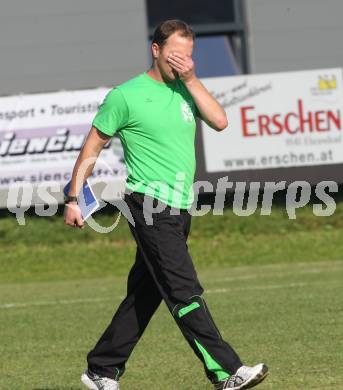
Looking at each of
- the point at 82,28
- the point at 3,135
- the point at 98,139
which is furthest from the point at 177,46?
the point at 82,28

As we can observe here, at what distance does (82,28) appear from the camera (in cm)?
2325

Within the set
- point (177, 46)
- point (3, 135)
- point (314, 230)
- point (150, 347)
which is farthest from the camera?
point (314, 230)

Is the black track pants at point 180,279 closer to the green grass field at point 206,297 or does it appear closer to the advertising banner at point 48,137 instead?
the green grass field at point 206,297

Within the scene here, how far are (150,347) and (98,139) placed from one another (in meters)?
3.15

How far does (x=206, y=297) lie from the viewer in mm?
13977

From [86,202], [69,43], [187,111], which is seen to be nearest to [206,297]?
[86,202]

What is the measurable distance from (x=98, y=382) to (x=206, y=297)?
6663 millimetres

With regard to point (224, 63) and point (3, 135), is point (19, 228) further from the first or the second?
point (224, 63)

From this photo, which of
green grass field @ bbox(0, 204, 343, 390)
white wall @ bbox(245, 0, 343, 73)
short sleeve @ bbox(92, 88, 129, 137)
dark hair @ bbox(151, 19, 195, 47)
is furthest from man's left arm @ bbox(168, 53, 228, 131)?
white wall @ bbox(245, 0, 343, 73)

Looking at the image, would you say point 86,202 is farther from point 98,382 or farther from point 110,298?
point 110,298

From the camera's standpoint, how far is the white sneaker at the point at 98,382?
24.1ft

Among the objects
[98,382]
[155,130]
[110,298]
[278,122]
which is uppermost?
[155,130]

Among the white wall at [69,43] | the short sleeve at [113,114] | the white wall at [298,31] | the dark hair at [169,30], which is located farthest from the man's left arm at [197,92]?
the white wall at [298,31]

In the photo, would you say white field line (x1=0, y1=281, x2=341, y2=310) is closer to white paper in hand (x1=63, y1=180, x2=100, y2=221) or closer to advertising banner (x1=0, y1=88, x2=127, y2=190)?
advertising banner (x1=0, y1=88, x2=127, y2=190)
